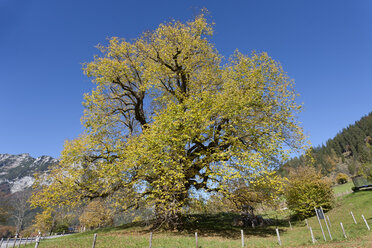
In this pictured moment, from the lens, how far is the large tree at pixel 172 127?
1363 cm

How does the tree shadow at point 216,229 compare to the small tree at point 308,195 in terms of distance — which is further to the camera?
the small tree at point 308,195

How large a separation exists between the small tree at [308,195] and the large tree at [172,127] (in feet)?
49.4

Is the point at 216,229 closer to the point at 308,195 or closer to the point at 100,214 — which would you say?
the point at 100,214

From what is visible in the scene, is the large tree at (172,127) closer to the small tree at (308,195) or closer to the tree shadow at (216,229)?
the tree shadow at (216,229)

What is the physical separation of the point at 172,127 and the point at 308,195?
916 inches

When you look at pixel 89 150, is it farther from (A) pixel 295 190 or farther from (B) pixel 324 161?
(B) pixel 324 161

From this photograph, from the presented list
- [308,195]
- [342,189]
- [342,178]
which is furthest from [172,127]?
[342,178]

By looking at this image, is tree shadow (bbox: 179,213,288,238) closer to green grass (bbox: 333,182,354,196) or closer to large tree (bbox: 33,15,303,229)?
large tree (bbox: 33,15,303,229)

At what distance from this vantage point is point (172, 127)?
550 inches

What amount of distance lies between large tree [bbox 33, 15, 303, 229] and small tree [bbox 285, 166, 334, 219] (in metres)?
15.1

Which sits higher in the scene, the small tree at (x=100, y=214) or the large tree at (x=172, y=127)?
the large tree at (x=172, y=127)

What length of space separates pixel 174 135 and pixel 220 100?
4.16 meters

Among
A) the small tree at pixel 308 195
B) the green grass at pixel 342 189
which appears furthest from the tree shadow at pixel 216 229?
the green grass at pixel 342 189

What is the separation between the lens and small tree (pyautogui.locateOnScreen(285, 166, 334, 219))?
26500 millimetres
